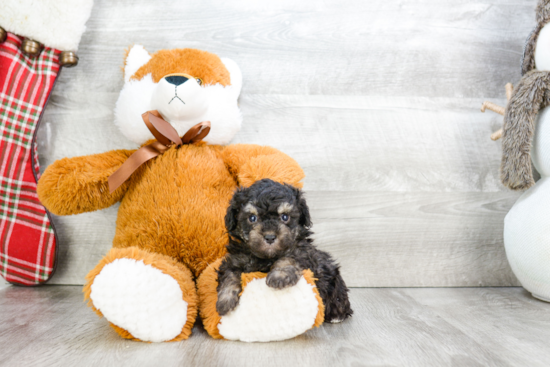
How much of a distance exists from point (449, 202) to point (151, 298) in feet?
3.08

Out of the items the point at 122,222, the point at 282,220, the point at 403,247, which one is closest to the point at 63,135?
the point at 122,222

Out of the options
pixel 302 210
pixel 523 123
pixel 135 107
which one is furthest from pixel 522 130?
pixel 135 107

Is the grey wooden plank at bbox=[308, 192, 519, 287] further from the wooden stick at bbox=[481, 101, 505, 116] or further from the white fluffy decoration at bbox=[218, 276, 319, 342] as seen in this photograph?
the white fluffy decoration at bbox=[218, 276, 319, 342]

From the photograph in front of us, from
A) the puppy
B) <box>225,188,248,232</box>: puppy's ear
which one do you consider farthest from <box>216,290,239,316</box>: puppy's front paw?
<box>225,188,248,232</box>: puppy's ear

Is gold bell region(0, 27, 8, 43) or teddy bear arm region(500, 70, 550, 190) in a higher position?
Answer: gold bell region(0, 27, 8, 43)

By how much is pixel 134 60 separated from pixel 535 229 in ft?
3.68

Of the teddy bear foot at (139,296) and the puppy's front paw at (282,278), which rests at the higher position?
the puppy's front paw at (282,278)

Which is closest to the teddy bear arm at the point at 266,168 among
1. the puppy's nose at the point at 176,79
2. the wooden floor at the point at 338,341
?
the puppy's nose at the point at 176,79

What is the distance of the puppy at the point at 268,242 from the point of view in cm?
72

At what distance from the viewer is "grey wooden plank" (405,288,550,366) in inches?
29.6

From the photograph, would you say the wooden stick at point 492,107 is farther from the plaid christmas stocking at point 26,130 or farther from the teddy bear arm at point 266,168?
the plaid christmas stocking at point 26,130

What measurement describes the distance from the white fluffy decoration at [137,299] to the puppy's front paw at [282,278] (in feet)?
0.66

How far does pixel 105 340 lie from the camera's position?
0.78m

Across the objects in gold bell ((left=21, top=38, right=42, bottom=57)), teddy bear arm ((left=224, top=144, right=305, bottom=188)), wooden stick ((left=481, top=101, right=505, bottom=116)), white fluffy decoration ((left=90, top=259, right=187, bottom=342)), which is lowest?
white fluffy decoration ((left=90, top=259, right=187, bottom=342))
